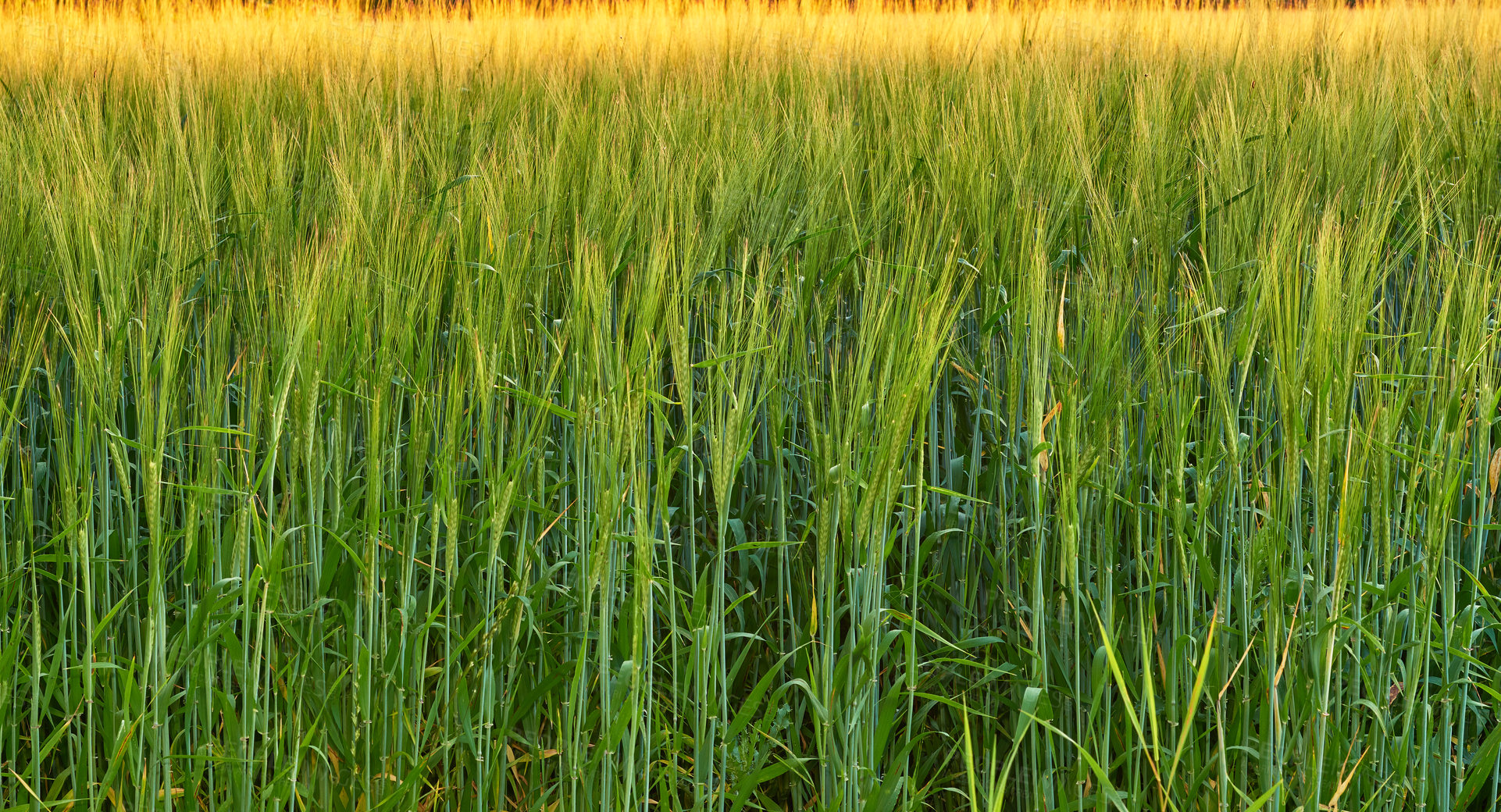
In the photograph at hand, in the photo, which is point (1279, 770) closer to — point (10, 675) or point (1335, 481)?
point (1335, 481)

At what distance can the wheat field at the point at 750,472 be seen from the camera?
1.04 meters

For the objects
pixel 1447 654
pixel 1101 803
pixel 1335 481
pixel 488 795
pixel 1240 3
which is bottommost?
pixel 488 795

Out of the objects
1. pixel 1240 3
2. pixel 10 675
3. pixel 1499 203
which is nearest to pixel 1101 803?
pixel 10 675

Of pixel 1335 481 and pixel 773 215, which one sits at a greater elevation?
pixel 773 215

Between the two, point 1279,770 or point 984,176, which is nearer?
point 1279,770

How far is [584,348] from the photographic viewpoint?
1106 mm

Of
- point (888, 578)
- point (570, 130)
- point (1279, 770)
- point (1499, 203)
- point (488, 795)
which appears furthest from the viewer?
point (570, 130)

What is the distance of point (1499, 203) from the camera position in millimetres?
1756

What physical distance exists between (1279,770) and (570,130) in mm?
1441

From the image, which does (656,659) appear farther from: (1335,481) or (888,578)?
(1335,481)

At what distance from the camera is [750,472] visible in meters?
1.55

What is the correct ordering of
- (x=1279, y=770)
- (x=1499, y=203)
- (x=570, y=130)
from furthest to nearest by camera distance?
(x=570, y=130) < (x=1499, y=203) < (x=1279, y=770)

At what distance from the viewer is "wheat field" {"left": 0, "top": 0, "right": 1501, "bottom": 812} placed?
104 centimetres

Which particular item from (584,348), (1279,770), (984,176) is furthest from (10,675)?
(984,176)
